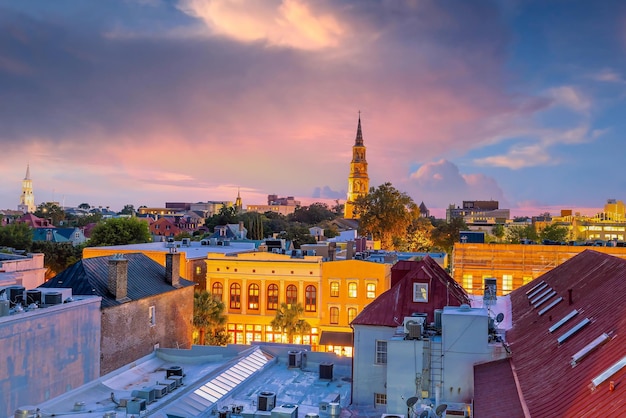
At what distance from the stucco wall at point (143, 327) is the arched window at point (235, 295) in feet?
30.3

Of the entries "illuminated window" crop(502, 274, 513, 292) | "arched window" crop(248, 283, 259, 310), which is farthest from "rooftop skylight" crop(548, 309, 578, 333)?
"illuminated window" crop(502, 274, 513, 292)

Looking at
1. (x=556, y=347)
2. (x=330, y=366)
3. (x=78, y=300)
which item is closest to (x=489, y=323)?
(x=556, y=347)

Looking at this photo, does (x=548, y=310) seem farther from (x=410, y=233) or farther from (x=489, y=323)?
(x=410, y=233)

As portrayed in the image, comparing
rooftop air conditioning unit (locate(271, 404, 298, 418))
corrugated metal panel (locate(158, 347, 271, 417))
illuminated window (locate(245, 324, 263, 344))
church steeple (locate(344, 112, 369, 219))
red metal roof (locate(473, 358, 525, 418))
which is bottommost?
illuminated window (locate(245, 324, 263, 344))

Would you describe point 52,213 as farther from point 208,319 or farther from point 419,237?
point 208,319

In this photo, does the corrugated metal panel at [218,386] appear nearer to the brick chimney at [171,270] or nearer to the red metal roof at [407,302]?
the red metal roof at [407,302]

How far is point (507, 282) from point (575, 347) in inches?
1657

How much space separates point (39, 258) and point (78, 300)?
17.0m

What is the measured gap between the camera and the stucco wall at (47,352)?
2152cm

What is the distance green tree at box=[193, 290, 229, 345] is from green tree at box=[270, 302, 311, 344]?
385 centimetres

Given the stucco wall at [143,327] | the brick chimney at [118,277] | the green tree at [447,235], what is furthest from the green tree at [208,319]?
the green tree at [447,235]

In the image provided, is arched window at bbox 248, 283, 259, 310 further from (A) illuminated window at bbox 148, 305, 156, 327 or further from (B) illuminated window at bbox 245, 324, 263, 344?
(A) illuminated window at bbox 148, 305, 156, 327

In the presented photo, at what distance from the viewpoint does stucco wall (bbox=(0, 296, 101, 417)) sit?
21516 millimetres

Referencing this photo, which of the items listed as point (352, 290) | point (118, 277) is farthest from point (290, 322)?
point (118, 277)
